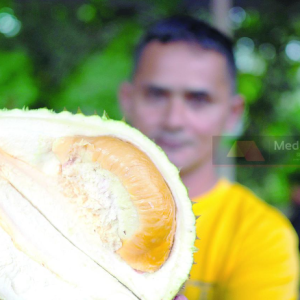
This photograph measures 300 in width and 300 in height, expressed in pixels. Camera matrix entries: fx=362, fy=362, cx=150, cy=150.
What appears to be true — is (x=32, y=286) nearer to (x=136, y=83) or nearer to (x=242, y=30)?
(x=136, y=83)

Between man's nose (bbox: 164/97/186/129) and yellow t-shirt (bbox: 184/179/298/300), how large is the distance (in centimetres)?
25

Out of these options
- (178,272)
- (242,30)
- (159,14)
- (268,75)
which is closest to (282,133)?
(268,75)

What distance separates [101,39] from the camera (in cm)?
184

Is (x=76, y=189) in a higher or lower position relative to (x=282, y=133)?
lower

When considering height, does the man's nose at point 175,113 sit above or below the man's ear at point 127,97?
below

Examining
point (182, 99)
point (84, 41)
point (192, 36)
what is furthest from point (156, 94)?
point (84, 41)

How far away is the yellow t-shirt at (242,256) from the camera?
0.87 m

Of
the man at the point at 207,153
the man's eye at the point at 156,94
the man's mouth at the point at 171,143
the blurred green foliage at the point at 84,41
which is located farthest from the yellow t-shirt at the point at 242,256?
the blurred green foliage at the point at 84,41

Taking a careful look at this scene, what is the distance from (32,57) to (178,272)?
1.48 m

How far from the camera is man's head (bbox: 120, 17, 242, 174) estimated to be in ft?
3.25

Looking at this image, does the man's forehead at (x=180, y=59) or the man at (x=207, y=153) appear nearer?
the man at (x=207, y=153)

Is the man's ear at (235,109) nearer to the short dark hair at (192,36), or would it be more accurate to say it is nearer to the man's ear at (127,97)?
the short dark hair at (192,36)

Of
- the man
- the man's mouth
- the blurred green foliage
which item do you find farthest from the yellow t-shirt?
the blurred green foliage

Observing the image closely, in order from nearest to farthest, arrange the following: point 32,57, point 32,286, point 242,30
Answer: point 32,286 < point 32,57 < point 242,30
